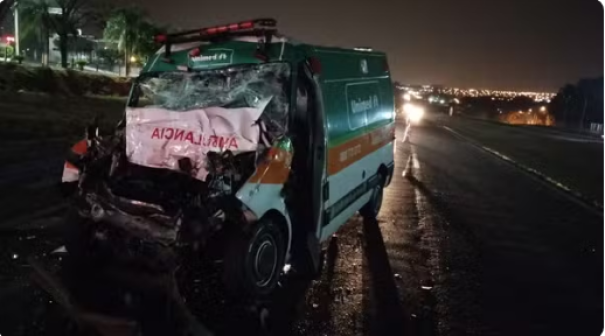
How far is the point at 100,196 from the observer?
4.72 m

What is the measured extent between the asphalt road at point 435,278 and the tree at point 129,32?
51216 millimetres

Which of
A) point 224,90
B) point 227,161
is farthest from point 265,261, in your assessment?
point 224,90

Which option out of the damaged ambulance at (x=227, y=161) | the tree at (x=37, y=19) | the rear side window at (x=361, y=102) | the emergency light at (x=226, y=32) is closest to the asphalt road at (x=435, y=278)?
the damaged ambulance at (x=227, y=161)

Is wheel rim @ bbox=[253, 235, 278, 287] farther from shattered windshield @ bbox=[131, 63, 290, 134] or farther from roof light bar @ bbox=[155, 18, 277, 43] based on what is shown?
roof light bar @ bbox=[155, 18, 277, 43]

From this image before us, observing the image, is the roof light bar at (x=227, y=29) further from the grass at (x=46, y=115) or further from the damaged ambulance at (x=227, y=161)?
the grass at (x=46, y=115)

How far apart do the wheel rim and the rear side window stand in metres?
1.81

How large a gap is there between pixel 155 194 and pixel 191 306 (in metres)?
0.99

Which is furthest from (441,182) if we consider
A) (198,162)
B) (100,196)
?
(100,196)

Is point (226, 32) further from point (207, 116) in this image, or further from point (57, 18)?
point (57, 18)

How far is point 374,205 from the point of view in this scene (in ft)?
25.9

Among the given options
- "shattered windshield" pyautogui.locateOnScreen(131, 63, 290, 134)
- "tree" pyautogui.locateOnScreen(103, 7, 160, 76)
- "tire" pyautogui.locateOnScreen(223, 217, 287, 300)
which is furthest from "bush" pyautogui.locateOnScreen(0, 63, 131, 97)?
"tree" pyautogui.locateOnScreen(103, 7, 160, 76)

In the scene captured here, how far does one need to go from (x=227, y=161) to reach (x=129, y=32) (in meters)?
55.6

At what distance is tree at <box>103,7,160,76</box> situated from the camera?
55406 mm

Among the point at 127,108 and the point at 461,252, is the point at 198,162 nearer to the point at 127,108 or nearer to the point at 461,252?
the point at 127,108
